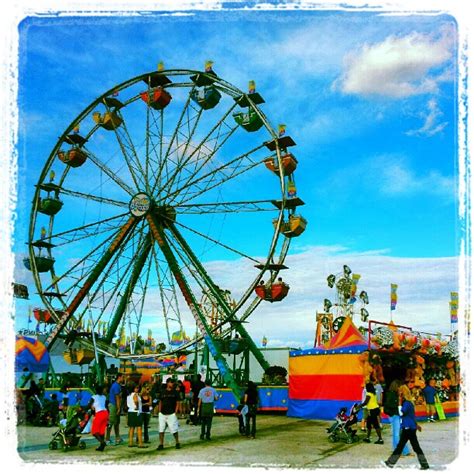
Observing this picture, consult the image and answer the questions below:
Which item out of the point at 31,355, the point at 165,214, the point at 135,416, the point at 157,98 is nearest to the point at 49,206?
the point at 165,214

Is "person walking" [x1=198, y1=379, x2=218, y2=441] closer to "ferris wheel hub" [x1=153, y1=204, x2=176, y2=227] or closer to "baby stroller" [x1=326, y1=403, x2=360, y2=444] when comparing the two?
"baby stroller" [x1=326, y1=403, x2=360, y2=444]

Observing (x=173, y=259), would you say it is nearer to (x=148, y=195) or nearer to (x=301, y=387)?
(x=148, y=195)

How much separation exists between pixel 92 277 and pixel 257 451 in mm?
13246

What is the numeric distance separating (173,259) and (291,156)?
17.6 ft

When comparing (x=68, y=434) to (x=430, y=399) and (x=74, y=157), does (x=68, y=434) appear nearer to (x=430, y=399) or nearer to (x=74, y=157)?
(x=430, y=399)

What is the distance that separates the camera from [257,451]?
453 inches

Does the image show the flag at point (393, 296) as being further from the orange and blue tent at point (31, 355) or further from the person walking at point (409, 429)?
the person walking at point (409, 429)

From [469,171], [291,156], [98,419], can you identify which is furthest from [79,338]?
[469,171]

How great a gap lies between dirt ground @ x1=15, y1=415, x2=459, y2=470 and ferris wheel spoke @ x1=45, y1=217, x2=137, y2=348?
8.10 meters

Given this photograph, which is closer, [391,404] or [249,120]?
[391,404]

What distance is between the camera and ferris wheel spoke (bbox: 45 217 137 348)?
22.6 metres

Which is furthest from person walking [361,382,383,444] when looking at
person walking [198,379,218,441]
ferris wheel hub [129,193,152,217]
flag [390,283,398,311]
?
flag [390,283,398,311]

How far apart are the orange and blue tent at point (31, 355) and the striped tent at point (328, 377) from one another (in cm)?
787

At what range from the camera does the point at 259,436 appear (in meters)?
14.2
